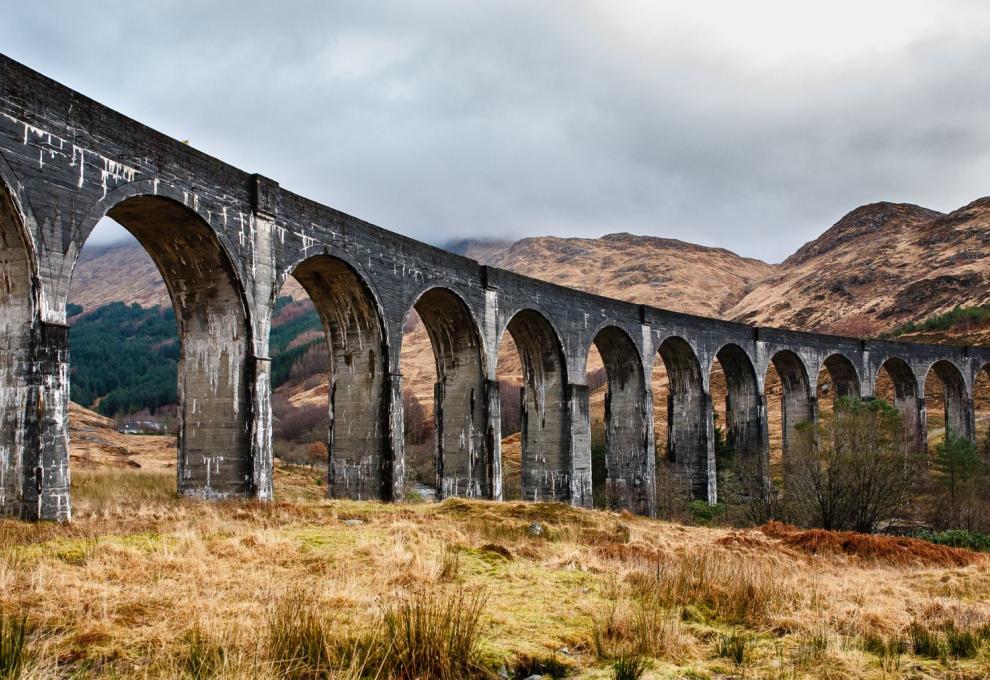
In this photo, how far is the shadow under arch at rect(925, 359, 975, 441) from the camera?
147 ft

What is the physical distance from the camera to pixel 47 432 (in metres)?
10.5

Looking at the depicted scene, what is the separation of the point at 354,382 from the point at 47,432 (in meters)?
8.98

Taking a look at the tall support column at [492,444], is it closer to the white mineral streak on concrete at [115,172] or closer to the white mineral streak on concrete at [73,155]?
the white mineral streak on concrete at [115,172]

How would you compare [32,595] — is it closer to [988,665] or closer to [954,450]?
[988,665]

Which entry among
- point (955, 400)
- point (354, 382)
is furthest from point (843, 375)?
point (354, 382)

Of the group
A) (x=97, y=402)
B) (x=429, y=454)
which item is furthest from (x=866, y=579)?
(x=97, y=402)

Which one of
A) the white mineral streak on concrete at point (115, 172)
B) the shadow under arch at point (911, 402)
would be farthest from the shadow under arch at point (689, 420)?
the white mineral streak on concrete at point (115, 172)

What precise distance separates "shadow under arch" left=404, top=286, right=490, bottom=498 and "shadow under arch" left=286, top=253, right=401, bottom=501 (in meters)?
3.19

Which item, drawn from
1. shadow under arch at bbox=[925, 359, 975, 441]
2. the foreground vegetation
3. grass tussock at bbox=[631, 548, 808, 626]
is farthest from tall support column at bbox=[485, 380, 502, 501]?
shadow under arch at bbox=[925, 359, 975, 441]

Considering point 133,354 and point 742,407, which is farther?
point 133,354

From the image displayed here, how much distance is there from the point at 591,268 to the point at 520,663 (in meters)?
169

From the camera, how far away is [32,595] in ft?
19.0

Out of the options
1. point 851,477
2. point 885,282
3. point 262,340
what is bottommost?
point 851,477

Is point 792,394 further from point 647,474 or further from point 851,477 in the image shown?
point 647,474
